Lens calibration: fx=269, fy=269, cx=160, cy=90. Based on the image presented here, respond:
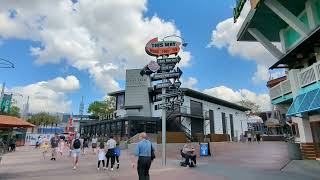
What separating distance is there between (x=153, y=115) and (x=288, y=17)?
3181 centimetres

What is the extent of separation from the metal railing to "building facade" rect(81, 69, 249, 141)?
2245 cm

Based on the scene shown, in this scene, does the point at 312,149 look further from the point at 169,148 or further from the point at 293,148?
the point at 169,148

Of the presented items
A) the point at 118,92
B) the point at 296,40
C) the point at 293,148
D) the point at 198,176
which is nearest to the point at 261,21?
the point at 296,40

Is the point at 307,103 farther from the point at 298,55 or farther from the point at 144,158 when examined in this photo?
the point at 144,158

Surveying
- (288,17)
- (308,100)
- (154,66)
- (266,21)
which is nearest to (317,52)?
(288,17)

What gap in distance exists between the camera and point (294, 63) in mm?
15344

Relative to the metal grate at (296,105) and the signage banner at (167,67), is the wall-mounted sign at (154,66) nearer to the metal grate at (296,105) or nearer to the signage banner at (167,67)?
the signage banner at (167,67)

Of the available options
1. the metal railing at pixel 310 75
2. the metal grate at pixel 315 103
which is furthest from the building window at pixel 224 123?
the metal grate at pixel 315 103

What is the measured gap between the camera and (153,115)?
4397 cm

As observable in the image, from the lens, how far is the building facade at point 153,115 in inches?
1596

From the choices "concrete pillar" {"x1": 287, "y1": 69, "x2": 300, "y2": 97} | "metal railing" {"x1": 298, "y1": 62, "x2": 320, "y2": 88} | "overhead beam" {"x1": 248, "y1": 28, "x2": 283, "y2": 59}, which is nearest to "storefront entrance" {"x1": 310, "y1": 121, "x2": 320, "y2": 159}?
"concrete pillar" {"x1": 287, "y1": 69, "x2": 300, "y2": 97}

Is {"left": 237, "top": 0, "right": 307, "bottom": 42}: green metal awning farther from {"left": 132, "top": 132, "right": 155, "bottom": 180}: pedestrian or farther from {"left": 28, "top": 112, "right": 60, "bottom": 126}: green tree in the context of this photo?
{"left": 28, "top": 112, "right": 60, "bottom": 126}: green tree

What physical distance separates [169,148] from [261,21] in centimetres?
1664

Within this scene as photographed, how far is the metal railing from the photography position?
13.0 meters
